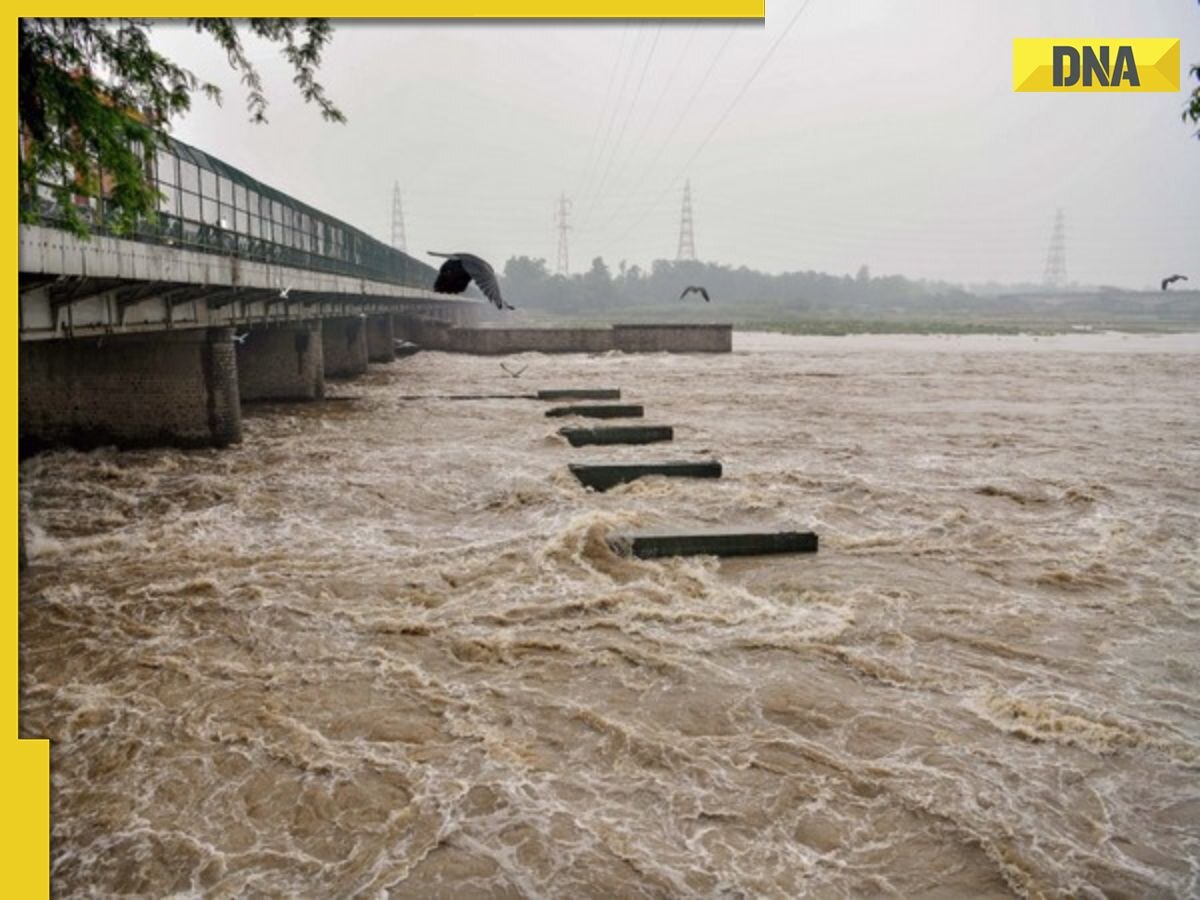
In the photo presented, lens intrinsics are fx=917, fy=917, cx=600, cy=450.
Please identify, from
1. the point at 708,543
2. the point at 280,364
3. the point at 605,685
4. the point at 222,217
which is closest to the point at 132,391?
the point at 222,217

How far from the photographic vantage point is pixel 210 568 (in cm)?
1361

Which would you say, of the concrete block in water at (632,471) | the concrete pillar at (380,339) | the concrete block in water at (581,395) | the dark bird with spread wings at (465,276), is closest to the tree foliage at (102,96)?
the dark bird with spread wings at (465,276)

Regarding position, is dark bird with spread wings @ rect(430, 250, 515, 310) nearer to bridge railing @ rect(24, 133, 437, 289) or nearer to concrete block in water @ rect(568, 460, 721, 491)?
bridge railing @ rect(24, 133, 437, 289)

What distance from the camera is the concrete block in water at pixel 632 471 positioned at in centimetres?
1941

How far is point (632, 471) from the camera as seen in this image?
64.7 feet

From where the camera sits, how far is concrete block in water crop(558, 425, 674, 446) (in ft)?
82.0

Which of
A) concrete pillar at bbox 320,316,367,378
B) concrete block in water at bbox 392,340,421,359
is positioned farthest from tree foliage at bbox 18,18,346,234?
concrete block in water at bbox 392,340,421,359

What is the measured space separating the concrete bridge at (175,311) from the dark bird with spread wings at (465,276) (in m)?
4.25

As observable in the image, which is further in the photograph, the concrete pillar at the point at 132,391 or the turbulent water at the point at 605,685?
the concrete pillar at the point at 132,391

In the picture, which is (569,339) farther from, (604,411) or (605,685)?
(605,685)

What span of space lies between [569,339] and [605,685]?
55.8 meters

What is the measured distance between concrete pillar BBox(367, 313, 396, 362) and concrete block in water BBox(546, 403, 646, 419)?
2706cm

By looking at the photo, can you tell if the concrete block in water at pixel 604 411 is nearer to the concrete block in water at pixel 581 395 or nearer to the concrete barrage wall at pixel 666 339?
the concrete block in water at pixel 581 395

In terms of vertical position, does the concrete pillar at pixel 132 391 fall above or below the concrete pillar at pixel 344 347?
below
